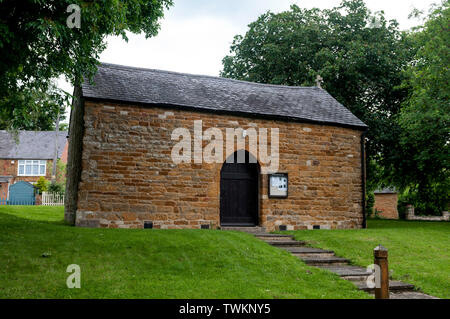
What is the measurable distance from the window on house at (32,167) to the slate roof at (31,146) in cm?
51

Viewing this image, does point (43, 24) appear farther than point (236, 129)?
No

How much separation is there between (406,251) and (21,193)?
32.1 meters

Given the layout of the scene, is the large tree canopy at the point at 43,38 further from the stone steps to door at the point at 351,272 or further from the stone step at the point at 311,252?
the stone steps to door at the point at 351,272

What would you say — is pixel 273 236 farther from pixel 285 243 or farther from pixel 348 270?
pixel 348 270

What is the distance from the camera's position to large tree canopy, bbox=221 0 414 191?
23484mm

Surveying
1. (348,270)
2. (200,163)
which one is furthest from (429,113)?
(348,270)

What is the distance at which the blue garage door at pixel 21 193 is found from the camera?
3356cm

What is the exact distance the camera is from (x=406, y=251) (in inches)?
443

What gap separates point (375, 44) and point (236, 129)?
1372cm

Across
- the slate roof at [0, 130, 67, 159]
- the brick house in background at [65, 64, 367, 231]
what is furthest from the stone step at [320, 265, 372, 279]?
the slate roof at [0, 130, 67, 159]

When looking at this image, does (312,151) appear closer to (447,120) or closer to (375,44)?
(447,120)

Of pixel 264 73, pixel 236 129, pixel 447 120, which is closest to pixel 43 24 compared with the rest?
pixel 236 129

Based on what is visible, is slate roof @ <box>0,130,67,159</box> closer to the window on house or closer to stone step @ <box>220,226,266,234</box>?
the window on house
